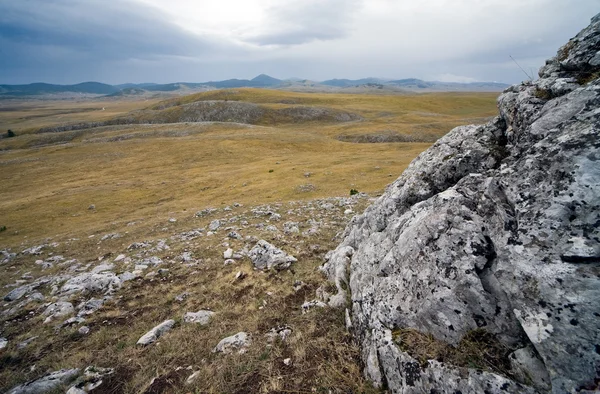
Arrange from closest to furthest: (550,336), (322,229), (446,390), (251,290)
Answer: (550,336) → (446,390) → (251,290) → (322,229)

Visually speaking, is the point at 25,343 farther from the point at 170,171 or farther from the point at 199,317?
the point at 170,171

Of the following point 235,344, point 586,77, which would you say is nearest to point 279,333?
point 235,344

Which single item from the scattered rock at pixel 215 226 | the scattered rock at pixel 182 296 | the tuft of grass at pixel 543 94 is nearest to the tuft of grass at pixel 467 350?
the tuft of grass at pixel 543 94

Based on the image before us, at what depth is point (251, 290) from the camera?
12.5 m

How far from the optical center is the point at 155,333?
9.99 metres

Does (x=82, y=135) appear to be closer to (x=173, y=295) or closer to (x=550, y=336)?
(x=173, y=295)

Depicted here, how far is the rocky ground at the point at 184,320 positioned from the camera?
7.78m

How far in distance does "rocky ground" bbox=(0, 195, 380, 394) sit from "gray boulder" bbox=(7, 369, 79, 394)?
0.03 m

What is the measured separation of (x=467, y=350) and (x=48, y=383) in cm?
1108

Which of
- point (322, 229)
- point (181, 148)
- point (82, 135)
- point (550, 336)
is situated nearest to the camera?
point (550, 336)

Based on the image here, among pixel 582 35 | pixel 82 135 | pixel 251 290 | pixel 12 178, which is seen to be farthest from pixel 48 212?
pixel 82 135

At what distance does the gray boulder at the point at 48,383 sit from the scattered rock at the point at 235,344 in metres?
4.26

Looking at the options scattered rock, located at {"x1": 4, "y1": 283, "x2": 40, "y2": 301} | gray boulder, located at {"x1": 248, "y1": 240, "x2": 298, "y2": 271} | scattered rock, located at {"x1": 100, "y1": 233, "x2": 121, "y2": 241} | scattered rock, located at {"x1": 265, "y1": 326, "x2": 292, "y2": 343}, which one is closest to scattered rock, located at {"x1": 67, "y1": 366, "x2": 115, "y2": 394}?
scattered rock, located at {"x1": 265, "y1": 326, "x2": 292, "y2": 343}

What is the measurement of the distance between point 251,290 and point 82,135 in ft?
430
